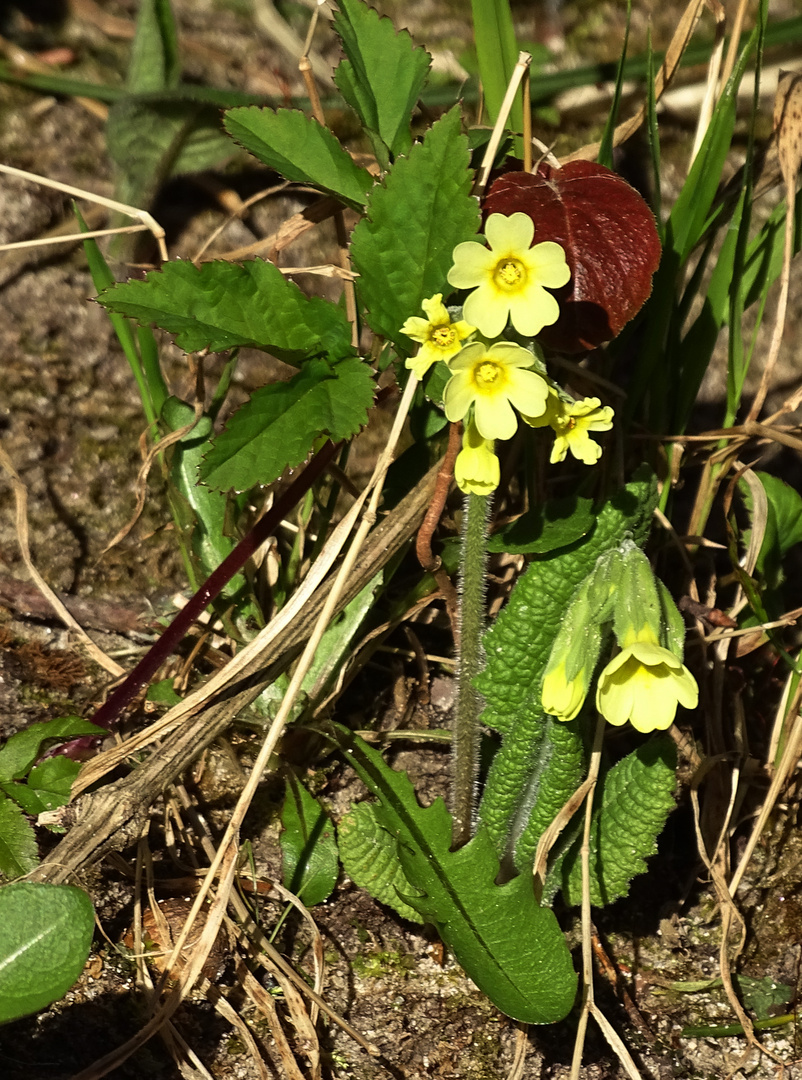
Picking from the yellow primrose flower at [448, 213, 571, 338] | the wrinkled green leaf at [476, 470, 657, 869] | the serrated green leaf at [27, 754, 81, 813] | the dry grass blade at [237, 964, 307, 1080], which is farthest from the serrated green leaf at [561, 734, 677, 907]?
the serrated green leaf at [27, 754, 81, 813]

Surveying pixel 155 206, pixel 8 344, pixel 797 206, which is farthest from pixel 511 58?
pixel 8 344

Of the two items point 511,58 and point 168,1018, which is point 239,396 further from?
point 168,1018

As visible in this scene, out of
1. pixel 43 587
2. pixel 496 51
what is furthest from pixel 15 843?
pixel 496 51

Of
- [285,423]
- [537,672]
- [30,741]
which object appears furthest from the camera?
[30,741]

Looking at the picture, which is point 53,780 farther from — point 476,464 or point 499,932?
point 476,464

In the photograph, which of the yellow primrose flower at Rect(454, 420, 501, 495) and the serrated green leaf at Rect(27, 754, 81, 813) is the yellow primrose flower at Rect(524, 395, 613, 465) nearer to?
the yellow primrose flower at Rect(454, 420, 501, 495)

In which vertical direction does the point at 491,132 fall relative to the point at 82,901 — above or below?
above
